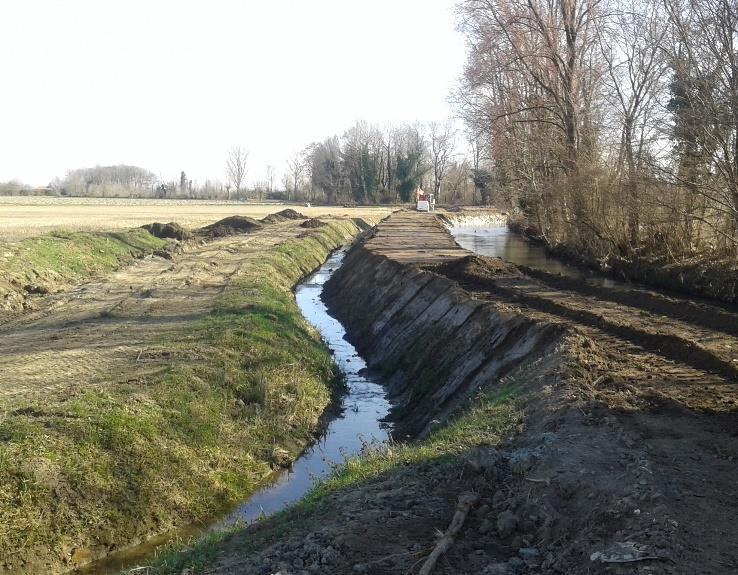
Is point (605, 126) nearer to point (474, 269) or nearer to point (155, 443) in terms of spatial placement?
point (474, 269)

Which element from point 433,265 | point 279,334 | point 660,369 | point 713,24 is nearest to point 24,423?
point 279,334

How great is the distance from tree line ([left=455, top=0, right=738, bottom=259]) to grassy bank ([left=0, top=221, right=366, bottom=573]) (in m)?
11.8

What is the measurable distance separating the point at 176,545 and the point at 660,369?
7.14 m

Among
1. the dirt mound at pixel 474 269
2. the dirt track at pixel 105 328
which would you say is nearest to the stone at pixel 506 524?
the dirt track at pixel 105 328

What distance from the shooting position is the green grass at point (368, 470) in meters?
6.93

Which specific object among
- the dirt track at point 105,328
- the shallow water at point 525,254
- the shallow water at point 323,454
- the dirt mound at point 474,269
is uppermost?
the dirt mound at point 474,269

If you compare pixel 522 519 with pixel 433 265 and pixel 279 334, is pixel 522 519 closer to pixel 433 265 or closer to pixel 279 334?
pixel 279 334

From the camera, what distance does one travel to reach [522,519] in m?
6.20

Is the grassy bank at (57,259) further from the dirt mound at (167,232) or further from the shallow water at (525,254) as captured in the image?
the shallow water at (525,254)

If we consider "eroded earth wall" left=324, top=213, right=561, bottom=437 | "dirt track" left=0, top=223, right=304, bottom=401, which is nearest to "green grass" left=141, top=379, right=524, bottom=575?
"eroded earth wall" left=324, top=213, right=561, bottom=437

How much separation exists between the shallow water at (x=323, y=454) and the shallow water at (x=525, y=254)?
1012 centimetres

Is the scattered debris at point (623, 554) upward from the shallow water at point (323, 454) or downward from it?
upward

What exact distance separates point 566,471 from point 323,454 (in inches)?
235

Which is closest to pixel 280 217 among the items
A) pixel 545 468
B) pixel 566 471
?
pixel 545 468
